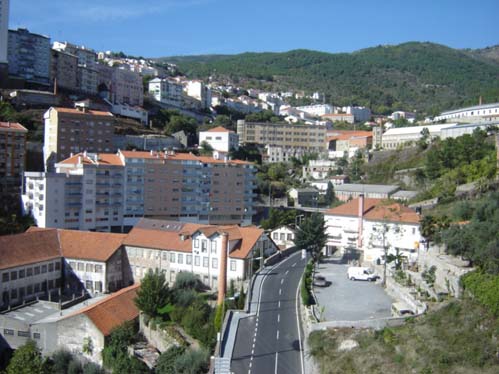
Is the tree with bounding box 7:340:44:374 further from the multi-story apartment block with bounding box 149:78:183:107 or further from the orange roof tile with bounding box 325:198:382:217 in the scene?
the multi-story apartment block with bounding box 149:78:183:107

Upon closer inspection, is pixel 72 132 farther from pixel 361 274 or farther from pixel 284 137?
pixel 284 137

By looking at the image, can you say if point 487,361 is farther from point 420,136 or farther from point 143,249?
point 420,136

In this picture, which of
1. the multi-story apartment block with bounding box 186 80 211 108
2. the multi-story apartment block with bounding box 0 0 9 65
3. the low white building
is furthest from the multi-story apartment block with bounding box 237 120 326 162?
the low white building

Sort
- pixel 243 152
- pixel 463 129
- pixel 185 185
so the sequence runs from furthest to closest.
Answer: pixel 243 152, pixel 463 129, pixel 185 185

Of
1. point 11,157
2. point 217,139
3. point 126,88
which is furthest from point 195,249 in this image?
point 126,88

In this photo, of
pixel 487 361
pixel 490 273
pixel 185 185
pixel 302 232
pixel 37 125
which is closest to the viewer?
pixel 487 361

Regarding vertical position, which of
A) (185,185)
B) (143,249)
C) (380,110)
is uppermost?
(380,110)

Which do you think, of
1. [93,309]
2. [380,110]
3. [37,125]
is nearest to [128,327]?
[93,309]
